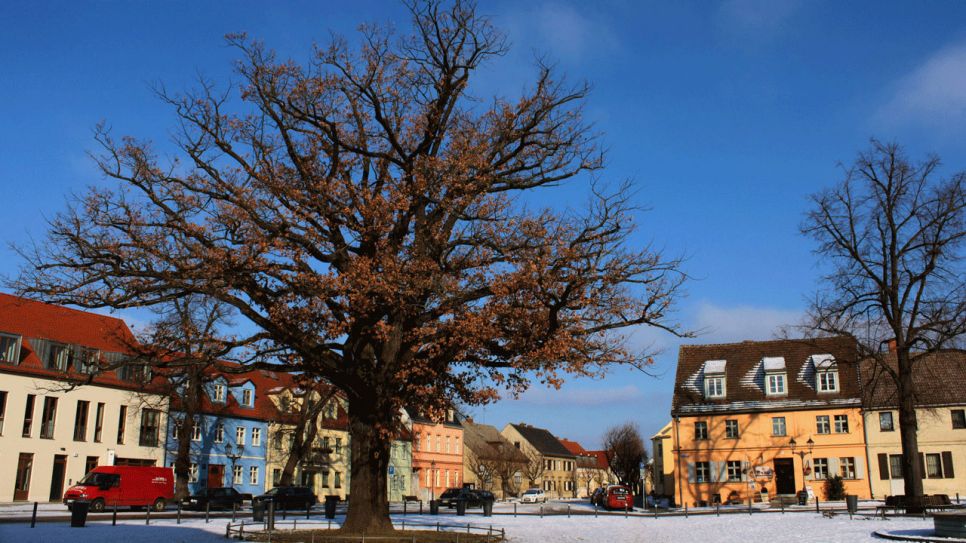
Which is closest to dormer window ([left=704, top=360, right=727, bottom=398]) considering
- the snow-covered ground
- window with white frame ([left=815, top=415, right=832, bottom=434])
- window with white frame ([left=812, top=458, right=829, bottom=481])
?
window with white frame ([left=815, top=415, right=832, bottom=434])

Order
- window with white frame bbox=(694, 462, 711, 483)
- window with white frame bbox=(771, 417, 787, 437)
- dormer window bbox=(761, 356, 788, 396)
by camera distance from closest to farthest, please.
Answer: window with white frame bbox=(771, 417, 787, 437) < window with white frame bbox=(694, 462, 711, 483) < dormer window bbox=(761, 356, 788, 396)

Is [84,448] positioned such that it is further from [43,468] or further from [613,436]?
[613,436]

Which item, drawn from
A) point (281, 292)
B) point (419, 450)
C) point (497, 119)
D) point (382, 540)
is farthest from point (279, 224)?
point (419, 450)

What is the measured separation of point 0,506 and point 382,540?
28.9 m

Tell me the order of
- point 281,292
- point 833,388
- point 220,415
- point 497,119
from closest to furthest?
point 281,292, point 497,119, point 833,388, point 220,415

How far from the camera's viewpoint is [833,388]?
51906mm

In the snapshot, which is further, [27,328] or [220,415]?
[220,415]

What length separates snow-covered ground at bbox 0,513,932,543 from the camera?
23.2 metres

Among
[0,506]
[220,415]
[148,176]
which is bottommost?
[0,506]

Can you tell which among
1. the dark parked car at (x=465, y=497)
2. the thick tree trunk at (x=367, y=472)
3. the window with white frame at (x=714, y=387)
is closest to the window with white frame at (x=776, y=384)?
the window with white frame at (x=714, y=387)

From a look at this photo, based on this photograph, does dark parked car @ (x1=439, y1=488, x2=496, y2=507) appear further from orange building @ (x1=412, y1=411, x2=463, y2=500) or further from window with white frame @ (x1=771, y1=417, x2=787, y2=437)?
orange building @ (x1=412, y1=411, x2=463, y2=500)

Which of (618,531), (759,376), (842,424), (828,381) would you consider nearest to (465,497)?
(759,376)

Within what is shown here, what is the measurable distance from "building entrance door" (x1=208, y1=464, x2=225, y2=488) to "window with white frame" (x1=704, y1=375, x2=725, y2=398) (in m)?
33.6

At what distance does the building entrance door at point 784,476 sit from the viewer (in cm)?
5091
